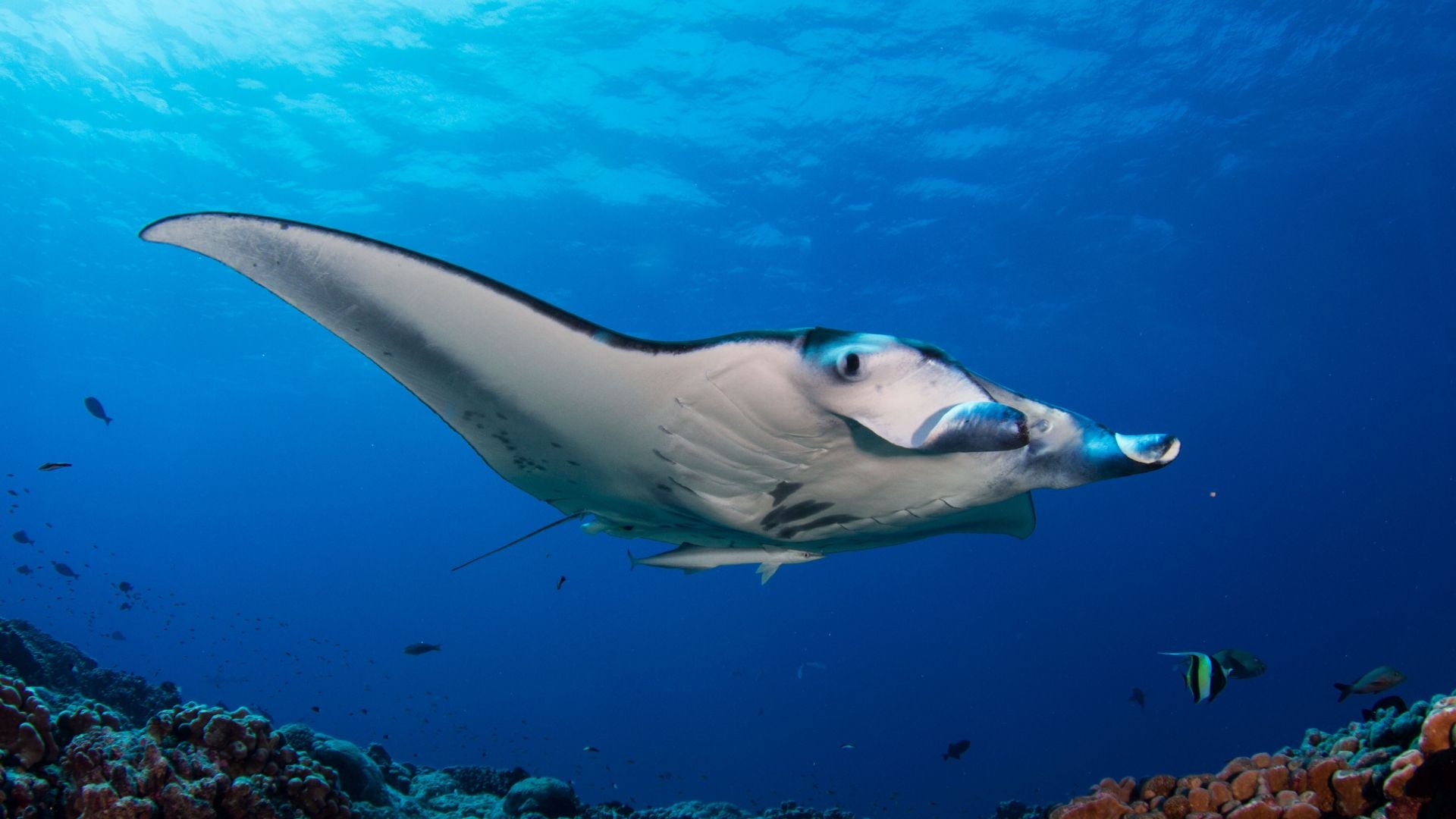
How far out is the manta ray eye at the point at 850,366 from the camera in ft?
6.41

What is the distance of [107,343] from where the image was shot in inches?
1361

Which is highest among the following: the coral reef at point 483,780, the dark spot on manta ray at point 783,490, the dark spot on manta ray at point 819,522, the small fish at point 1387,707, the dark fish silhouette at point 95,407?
the dark fish silhouette at point 95,407

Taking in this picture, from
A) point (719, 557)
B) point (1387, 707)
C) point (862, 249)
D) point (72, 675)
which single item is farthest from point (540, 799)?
point (862, 249)

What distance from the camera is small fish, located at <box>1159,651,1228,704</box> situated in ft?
15.4

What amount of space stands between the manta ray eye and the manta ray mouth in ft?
2.50

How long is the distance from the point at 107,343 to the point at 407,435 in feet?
62.2

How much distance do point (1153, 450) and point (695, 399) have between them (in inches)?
54.1

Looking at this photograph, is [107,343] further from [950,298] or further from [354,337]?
[354,337]

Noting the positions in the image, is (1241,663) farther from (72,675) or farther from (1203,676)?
(72,675)

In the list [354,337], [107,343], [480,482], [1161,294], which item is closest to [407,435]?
[480,482]

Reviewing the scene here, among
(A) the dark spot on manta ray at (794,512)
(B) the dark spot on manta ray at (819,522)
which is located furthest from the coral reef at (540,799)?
(A) the dark spot on manta ray at (794,512)

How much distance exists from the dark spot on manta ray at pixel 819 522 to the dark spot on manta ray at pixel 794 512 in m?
0.08

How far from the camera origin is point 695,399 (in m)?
2.29

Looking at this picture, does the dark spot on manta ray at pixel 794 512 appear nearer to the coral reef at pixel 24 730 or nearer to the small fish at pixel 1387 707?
the small fish at pixel 1387 707
